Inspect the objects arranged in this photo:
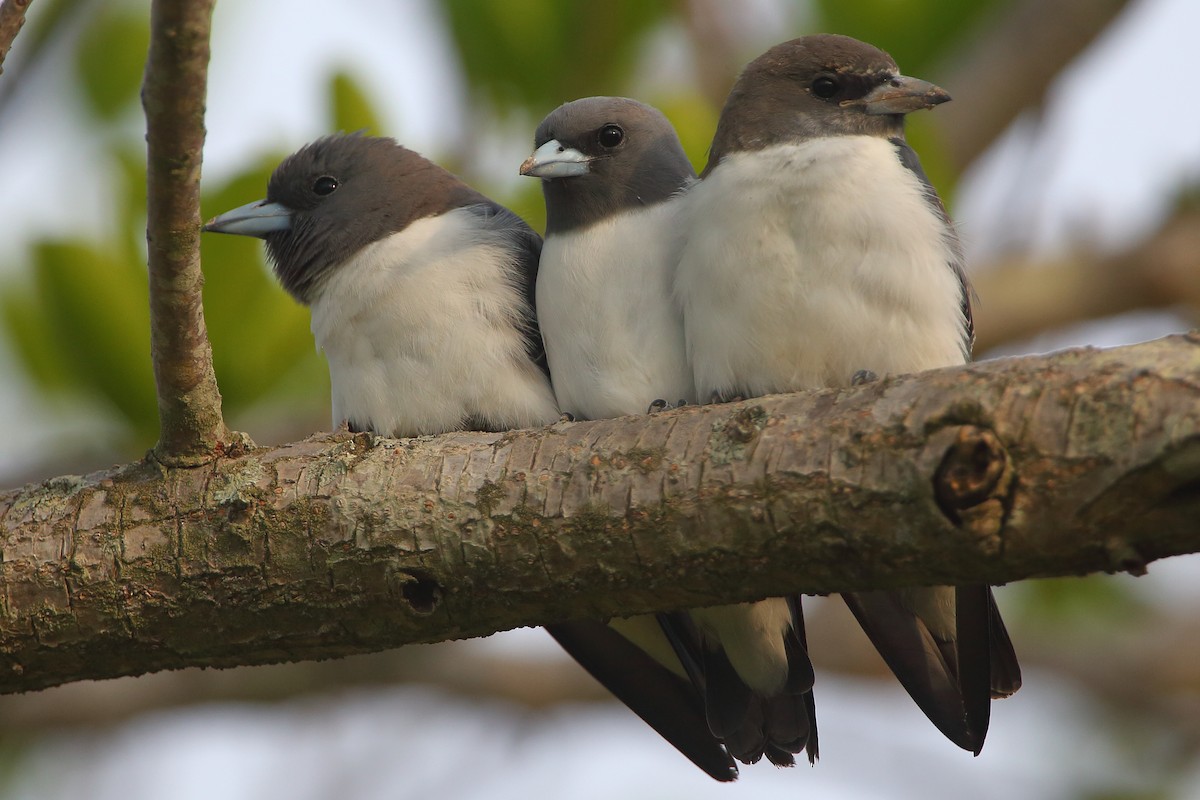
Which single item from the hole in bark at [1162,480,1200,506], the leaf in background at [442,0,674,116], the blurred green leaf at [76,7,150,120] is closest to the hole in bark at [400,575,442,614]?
the hole in bark at [1162,480,1200,506]

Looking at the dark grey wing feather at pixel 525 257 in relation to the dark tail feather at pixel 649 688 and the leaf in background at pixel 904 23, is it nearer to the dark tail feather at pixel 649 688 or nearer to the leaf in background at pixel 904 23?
the dark tail feather at pixel 649 688

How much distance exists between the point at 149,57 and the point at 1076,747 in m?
8.59

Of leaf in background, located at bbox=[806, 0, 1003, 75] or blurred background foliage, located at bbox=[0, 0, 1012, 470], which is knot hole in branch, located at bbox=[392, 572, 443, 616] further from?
leaf in background, located at bbox=[806, 0, 1003, 75]

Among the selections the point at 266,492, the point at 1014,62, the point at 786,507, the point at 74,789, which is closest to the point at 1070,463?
the point at 786,507

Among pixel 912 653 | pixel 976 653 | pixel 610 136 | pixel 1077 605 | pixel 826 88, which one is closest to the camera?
pixel 976 653

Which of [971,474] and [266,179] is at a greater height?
[266,179]

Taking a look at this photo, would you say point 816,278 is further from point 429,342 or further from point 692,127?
point 692,127

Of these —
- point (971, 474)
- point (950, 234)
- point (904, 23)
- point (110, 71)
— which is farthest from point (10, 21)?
point (904, 23)

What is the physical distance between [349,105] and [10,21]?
263cm

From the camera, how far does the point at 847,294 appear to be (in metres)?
4.49

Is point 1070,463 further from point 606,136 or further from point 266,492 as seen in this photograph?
point 606,136

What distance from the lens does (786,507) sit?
132 inches

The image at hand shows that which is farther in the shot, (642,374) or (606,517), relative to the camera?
(642,374)

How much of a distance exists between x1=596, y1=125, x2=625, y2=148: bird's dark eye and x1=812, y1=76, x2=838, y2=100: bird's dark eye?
2.70 feet
